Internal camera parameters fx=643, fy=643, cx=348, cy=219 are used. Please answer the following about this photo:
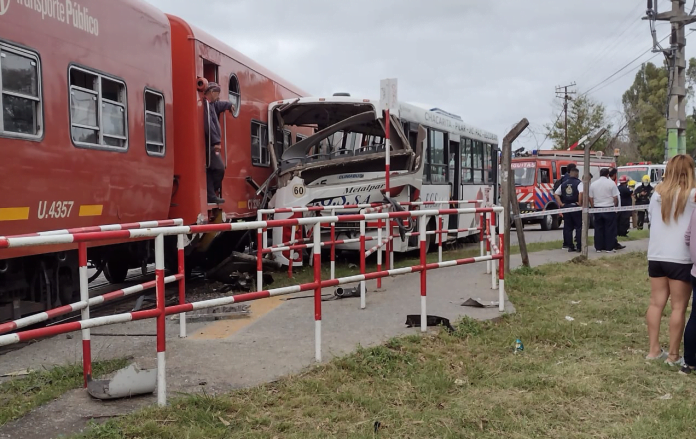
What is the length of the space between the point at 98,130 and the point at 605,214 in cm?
974

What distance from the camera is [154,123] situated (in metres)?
7.64

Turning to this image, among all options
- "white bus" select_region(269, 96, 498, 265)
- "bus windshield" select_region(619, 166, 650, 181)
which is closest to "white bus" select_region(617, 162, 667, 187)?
"bus windshield" select_region(619, 166, 650, 181)

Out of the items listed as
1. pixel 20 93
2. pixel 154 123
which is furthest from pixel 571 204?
pixel 20 93

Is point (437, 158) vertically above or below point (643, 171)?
below

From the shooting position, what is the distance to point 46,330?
126 inches

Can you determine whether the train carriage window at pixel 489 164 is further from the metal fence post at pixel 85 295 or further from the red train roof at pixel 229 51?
the metal fence post at pixel 85 295

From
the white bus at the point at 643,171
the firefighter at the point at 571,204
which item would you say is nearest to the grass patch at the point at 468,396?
the firefighter at the point at 571,204

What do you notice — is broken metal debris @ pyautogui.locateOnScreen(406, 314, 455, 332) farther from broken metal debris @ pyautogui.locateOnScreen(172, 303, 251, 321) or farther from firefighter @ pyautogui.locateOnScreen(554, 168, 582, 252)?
firefighter @ pyautogui.locateOnScreen(554, 168, 582, 252)

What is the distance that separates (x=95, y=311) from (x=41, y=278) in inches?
54.3

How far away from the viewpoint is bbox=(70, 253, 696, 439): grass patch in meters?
3.65

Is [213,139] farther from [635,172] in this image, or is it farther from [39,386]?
[635,172]

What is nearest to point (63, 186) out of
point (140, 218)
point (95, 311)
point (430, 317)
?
point (140, 218)

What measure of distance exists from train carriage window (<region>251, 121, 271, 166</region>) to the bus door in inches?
179

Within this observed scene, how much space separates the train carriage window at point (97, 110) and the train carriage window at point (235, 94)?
2.56m
